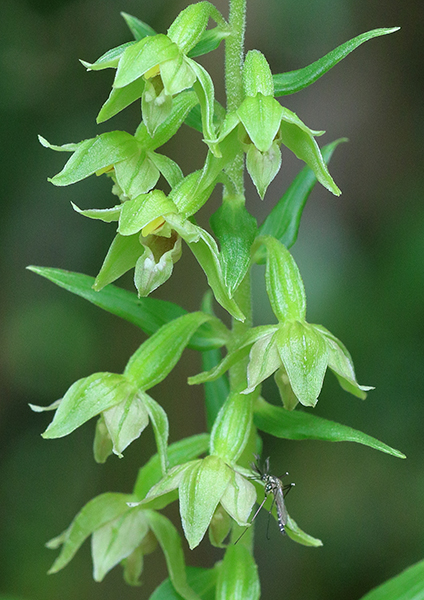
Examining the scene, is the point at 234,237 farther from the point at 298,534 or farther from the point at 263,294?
the point at 263,294

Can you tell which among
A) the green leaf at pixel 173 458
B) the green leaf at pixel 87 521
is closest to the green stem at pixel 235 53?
the green leaf at pixel 173 458

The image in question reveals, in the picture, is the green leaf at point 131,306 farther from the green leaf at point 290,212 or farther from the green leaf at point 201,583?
the green leaf at point 201,583

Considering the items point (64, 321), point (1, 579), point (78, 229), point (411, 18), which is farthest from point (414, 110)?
point (1, 579)

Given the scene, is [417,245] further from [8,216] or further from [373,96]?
[8,216]

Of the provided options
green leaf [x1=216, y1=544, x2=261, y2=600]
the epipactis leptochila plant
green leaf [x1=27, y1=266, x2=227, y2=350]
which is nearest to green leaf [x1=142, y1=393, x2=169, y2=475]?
the epipactis leptochila plant

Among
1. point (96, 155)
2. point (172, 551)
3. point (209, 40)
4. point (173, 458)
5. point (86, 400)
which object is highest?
point (209, 40)

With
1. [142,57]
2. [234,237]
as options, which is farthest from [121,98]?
[234,237]

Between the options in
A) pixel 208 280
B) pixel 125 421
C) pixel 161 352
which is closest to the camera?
pixel 208 280
